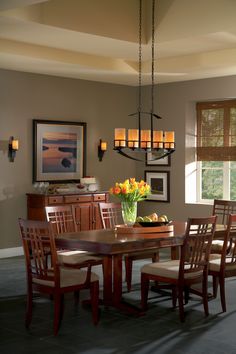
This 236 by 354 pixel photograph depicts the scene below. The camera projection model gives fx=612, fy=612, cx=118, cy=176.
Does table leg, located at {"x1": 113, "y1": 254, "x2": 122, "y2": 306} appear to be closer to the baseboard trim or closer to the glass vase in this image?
the glass vase

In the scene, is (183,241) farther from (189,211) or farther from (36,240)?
(189,211)

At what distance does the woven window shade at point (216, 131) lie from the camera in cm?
983

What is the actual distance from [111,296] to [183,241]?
3.03ft

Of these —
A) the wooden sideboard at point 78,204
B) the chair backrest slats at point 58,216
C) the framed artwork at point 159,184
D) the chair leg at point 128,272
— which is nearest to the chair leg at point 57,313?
the chair backrest slats at point 58,216

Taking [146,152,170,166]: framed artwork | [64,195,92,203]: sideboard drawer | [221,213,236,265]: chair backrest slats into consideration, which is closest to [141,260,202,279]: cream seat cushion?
[221,213,236,265]: chair backrest slats

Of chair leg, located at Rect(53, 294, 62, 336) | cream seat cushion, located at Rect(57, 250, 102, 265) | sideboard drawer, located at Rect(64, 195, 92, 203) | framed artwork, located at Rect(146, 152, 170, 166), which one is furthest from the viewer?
framed artwork, located at Rect(146, 152, 170, 166)

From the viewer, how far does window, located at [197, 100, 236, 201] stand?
9859 millimetres

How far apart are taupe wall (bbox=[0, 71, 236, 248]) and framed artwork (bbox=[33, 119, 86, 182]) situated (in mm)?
112

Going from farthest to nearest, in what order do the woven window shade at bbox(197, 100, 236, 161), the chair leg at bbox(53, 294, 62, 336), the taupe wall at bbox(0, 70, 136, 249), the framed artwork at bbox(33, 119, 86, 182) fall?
the woven window shade at bbox(197, 100, 236, 161) → the framed artwork at bbox(33, 119, 86, 182) → the taupe wall at bbox(0, 70, 136, 249) → the chair leg at bbox(53, 294, 62, 336)

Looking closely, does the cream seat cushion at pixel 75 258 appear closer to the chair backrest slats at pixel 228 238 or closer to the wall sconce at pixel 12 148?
the chair backrest slats at pixel 228 238

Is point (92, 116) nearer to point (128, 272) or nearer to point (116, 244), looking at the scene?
point (128, 272)

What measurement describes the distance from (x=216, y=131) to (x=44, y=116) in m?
2.81

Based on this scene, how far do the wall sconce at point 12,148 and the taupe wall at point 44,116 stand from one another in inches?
2.6

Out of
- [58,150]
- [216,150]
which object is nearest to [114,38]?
[58,150]
